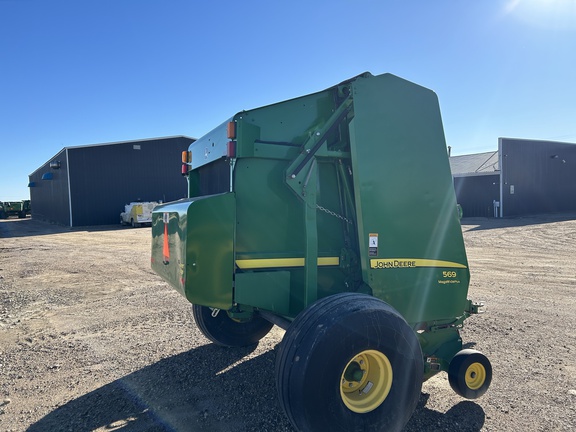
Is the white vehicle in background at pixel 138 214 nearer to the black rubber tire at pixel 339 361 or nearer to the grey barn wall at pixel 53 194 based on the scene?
the grey barn wall at pixel 53 194

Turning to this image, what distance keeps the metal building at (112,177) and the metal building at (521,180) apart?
65.1 ft

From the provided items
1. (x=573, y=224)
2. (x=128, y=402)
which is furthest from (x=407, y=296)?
(x=573, y=224)

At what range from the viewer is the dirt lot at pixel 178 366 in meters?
3.25

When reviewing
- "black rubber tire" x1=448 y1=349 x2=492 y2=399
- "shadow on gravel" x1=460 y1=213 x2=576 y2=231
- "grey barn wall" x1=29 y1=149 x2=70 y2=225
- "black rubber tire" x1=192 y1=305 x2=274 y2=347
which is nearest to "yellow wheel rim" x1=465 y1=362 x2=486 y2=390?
"black rubber tire" x1=448 y1=349 x2=492 y2=399

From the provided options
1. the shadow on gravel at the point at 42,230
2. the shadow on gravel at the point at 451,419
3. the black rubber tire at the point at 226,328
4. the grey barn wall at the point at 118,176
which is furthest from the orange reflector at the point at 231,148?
the grey barn wall at the point at 118,176

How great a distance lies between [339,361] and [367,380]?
0.44m

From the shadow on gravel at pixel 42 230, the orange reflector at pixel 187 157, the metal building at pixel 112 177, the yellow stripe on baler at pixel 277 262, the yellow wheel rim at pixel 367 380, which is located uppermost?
the metal building at pixel 112 177

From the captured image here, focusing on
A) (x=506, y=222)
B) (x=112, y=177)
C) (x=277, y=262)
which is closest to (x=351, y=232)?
(x=277, y=262)

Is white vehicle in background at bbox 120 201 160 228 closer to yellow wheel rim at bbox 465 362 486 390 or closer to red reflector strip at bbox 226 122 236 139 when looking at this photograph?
red reflector strip at bbox 226 122 236 139

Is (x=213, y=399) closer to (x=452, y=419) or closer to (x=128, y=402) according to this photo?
(x=128, y=402)

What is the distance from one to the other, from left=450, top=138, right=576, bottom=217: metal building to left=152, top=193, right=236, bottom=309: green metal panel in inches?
1065

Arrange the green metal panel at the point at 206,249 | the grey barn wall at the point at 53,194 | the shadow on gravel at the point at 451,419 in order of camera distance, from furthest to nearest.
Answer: the grey barn wall at the point at 53,194 → the shadow on gravel at the point at 451,419 → the green metal panel at the point at 206,249

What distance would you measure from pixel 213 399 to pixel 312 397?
145cm

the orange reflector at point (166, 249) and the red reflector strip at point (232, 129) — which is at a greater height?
the red reflector strip at point (232, 129)
